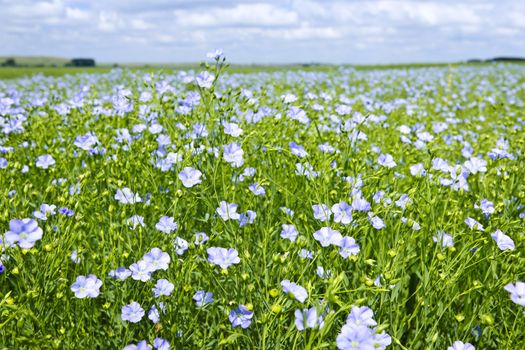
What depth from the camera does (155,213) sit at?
7.81 feet

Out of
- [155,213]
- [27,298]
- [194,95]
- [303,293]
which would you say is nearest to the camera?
[303,293]

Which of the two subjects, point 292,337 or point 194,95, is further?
point 194,95

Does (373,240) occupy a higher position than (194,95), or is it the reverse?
(194,95)

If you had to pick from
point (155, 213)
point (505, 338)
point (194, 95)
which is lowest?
point (505, 338)

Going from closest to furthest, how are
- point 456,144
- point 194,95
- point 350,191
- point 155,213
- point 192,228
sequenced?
point 350,191 → point 155,213 → point 192,228 → point 194,95 → point 456,144

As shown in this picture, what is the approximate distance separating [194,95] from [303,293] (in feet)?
6.66

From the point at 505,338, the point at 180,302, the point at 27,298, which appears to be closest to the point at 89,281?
the point at 27,298

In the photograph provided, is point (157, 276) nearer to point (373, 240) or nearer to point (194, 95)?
point (373, 240)

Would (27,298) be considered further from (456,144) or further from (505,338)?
(456,144)

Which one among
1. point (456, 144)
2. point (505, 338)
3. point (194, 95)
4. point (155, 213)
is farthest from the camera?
point (456, 144)

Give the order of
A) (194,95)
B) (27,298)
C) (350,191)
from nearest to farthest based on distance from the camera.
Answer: (27,298)
(350,191)
(194,95)

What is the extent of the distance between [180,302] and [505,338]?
1326 mm

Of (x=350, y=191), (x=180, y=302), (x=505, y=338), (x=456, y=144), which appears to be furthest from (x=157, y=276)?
(x=456, y=144)

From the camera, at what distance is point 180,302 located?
1772mm
